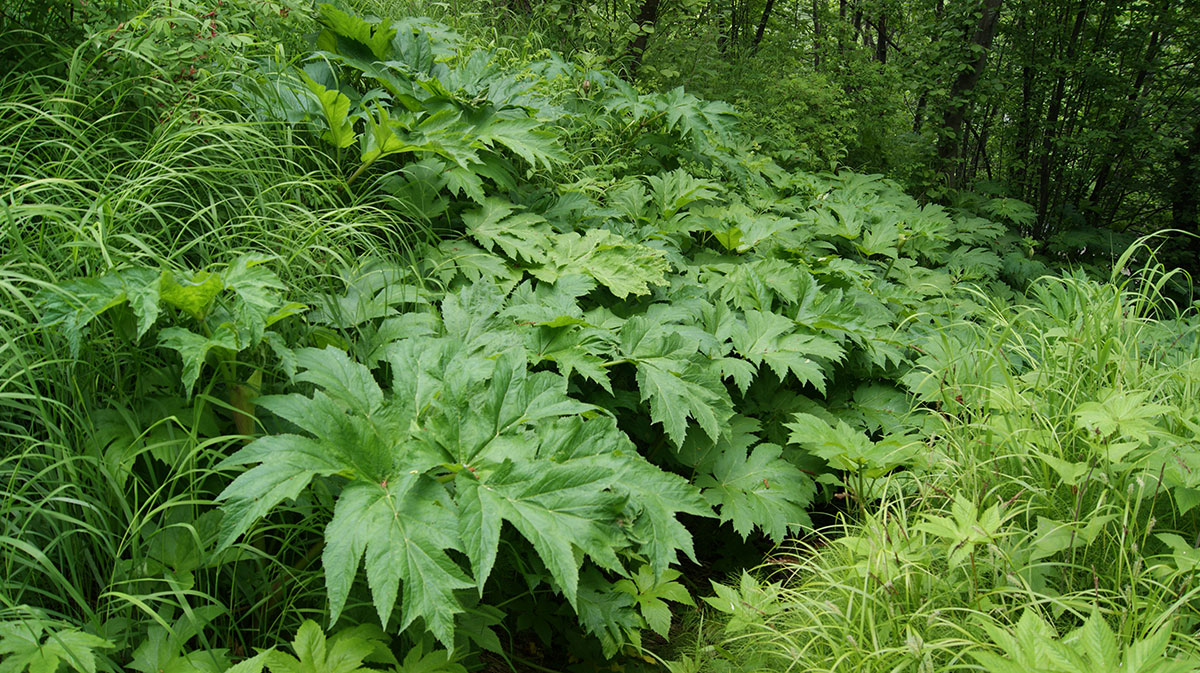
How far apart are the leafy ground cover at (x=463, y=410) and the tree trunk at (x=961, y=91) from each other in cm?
292

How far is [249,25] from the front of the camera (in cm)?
291

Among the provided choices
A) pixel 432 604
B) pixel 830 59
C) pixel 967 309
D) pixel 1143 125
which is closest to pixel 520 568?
pixel 432 604

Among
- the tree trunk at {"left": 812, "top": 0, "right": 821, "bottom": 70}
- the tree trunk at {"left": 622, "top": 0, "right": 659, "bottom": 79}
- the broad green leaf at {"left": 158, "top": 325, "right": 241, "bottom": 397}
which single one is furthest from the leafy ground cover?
the tree trunk at {"left": 812, "top": 0, "right": 821, "bottom": 70}

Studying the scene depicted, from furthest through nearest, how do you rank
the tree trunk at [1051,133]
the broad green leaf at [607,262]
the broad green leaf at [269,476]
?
the tree trunk at [1051,133], the broad green leaf at [607,262], the broad green leaf at [269,476]

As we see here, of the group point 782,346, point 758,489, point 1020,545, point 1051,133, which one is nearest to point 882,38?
point 1051,133

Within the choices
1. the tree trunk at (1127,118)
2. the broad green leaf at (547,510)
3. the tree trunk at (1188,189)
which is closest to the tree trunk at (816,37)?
the tree trunk at (1127,118)

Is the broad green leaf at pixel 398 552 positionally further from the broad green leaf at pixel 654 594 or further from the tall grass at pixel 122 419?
the broad green leaf at pixel 654 594

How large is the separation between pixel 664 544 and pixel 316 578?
2.68 feet

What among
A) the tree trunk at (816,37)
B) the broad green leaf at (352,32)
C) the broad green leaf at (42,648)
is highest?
the tree trunk at (816,37)

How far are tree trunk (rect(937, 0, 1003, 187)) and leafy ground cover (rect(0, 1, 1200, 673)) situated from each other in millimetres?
2915

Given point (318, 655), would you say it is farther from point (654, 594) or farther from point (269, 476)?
point (654, 594)

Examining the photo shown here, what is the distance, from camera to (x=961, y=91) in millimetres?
5812

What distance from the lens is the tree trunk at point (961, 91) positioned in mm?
5562

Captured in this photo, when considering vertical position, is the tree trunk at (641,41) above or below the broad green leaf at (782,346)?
above
